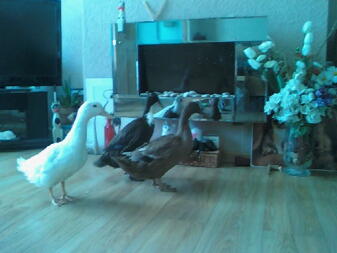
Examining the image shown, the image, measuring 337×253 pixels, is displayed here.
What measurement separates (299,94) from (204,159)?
72 centimetres

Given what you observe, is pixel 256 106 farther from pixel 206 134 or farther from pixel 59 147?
pixel 59 147

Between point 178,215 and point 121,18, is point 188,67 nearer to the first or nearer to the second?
point 121,18

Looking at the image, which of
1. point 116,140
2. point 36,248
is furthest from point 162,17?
point 36,248

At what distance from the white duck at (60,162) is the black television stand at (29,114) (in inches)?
46.2

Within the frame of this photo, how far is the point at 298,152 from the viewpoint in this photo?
2.07m

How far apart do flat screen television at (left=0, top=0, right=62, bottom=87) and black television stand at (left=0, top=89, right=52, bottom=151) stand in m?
0.10

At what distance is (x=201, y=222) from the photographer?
1.43 meters

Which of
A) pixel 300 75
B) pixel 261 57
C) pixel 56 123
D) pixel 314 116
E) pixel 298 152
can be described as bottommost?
pixel 298 152

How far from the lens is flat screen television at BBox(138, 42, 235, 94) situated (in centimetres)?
222

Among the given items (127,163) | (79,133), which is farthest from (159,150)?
(79,133)

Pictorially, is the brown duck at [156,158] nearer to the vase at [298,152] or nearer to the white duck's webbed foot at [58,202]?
the white duck's webbed foot at [58,202]

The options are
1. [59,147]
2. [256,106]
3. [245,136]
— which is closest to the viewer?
[59,147]

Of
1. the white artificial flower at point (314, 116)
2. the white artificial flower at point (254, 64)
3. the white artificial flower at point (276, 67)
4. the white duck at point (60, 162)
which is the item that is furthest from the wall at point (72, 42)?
the white artificial flower at point (314, 116)

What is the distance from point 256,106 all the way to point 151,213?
1040 millimetres
